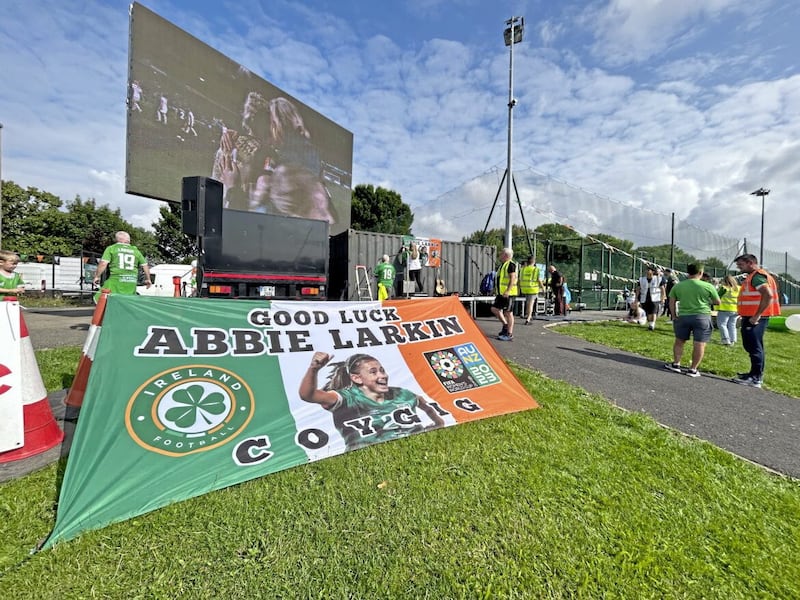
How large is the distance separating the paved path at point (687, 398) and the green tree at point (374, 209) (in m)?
29.0

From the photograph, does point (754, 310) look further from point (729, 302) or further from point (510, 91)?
point (510, 91)

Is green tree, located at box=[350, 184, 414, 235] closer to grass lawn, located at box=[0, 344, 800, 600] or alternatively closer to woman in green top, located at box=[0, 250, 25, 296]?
woman in green top, located at box=[0, 250, 25, 296]

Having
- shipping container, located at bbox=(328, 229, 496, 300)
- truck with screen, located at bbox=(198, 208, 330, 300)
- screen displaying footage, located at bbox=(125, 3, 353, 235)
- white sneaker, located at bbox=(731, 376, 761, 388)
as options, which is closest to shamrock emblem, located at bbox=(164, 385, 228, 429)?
truck with screen, located at bbox=(198, 208, 330, 300)

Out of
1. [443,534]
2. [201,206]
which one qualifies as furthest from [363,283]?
[443,534]

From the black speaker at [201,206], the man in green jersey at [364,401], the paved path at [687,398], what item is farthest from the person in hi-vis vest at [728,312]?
the black speaker at [201,206]

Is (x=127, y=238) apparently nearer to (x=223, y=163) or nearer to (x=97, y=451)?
(x=97, y=451)

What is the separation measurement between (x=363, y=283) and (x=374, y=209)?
2485cm

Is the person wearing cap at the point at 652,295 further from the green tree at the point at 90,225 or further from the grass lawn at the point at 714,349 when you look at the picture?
the green tree at the point at 90,225

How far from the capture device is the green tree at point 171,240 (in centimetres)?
3022

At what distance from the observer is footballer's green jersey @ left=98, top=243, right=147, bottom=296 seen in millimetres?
5836

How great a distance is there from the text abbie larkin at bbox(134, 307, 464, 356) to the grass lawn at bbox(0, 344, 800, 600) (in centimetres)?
97

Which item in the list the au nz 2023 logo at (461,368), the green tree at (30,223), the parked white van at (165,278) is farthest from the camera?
the green tree at (30,223)

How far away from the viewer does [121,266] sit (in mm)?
5875

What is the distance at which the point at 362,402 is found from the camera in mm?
2840
